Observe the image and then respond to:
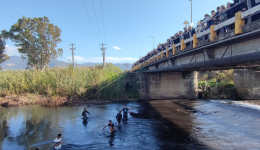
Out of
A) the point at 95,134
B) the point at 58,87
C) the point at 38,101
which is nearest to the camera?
the point at 95,134

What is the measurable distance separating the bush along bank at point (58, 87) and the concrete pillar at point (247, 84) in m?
18.8

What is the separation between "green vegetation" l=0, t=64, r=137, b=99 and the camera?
26.7 metres

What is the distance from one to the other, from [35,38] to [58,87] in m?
15.9

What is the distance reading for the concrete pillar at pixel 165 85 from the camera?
29516 mm

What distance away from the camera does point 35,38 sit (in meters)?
35.8

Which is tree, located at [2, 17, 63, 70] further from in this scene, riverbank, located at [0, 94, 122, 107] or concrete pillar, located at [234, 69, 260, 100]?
concrete pillar, located at [234, 69, 260, 100]

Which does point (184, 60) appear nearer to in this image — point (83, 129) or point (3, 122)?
point (83, 129)

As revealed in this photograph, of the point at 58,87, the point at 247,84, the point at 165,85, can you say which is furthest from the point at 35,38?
the point at 247,84

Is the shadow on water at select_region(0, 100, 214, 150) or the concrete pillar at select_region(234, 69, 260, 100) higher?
the concrete pillar at select_region(234, 69, 260, 100)

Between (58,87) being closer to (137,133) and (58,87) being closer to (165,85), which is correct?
(165,85)

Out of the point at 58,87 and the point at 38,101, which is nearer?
the point at 38,101

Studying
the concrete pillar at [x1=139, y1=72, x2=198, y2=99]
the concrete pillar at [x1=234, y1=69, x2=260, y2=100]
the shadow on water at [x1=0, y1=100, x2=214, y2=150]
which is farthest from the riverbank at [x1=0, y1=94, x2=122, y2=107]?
the concrete pillar at [x1=234, y1=69, x2=260, y2=100]

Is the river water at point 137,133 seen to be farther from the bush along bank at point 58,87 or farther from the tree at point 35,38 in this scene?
the tree at point 35,38

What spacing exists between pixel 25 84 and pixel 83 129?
20.1 m
